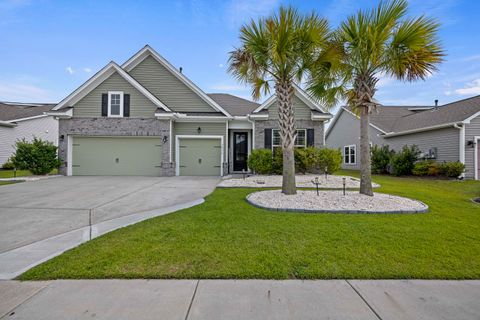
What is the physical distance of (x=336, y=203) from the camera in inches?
239

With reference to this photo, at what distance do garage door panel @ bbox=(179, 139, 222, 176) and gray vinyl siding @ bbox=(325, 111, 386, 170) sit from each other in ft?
40.7

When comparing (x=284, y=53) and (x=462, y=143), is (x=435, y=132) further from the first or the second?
(x=284, y=53)

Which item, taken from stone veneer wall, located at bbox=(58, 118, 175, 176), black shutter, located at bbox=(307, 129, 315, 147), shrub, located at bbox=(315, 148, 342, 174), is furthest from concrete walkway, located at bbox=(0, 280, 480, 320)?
black shutter, located at bbox=(307, 129, 315, 147)

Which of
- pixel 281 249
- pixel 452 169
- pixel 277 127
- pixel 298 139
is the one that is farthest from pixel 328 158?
pixel 281 249

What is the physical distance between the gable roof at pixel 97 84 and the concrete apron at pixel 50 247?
872 centimetres

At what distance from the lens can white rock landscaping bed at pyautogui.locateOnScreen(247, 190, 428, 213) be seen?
555 centimetres

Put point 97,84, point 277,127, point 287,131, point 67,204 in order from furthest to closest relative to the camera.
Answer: point 277,127 → point 97,84 → point 287,131 → point 67,204

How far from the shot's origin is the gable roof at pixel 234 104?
14161 millimetres

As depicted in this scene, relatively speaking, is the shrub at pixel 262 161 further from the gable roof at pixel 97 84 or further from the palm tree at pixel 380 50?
the gable roof at pixel 97 84

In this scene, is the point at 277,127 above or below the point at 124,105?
below

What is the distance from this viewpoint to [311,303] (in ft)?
7.55

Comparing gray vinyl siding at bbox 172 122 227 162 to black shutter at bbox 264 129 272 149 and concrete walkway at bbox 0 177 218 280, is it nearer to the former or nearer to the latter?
black shutter at bbox 264 129 272 149

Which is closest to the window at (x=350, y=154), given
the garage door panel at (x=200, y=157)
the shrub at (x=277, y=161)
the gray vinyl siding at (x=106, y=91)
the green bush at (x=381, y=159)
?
the green bush at (x=381, y=159)

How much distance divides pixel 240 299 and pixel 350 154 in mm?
22207
